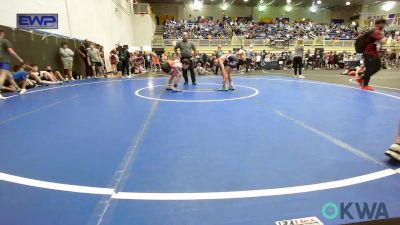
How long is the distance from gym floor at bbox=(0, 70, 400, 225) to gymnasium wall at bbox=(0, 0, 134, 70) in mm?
9491

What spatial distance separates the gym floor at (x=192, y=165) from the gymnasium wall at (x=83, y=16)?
9.49 metres

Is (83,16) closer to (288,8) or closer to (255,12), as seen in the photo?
(255,12)

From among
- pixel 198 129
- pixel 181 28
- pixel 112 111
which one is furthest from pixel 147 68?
pixel 198 129

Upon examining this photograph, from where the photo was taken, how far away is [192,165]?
3201mm

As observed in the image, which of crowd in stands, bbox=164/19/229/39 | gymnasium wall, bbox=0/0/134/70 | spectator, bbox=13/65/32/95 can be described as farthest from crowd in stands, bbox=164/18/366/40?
spectator, bbox=13/65/32/95

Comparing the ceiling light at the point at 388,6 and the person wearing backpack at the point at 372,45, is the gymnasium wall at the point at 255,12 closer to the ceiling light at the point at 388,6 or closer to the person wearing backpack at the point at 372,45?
the ceiling light at the point at 388,6

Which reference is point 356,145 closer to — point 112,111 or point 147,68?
point 112,111

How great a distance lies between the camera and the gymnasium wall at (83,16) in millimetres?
13359

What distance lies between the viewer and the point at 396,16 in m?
37.7

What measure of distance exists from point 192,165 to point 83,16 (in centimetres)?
1584

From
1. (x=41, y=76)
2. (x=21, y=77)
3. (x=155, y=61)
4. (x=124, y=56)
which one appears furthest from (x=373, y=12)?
(x=21, y=77)

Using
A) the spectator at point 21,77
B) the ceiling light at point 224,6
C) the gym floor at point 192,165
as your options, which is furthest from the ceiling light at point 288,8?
the gym floor at point 192,165

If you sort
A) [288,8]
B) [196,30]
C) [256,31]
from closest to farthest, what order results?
1. [196,30]
2. [256,31]
3. [288,8]

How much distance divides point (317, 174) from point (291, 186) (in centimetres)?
41
